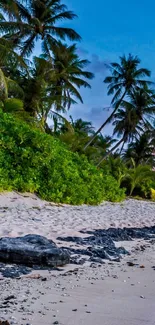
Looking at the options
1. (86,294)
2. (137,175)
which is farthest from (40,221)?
(137,175)

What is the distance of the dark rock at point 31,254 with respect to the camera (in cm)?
480

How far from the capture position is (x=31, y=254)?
15.8ft

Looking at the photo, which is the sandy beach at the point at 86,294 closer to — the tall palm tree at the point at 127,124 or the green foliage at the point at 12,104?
the green foliage at the point at 12,104

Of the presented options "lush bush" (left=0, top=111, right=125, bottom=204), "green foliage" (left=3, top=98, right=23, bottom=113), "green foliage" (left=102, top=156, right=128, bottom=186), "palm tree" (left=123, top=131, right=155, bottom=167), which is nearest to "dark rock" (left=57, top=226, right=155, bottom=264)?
"lush bush" (left=0, top=111, right=125, bottom=204)

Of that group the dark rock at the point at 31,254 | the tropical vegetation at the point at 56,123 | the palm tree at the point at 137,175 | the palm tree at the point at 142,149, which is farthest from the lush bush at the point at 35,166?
the palm tree at the point at 142,149

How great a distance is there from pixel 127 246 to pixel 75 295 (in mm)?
3690

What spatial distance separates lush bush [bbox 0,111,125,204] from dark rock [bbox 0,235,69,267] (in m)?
6.76

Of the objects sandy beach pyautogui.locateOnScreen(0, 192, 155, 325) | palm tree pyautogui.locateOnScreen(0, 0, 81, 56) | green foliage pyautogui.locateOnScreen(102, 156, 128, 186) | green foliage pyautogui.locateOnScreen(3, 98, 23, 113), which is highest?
palm tree pyautogui.locateOnScreen(0, 0, 81, 56)

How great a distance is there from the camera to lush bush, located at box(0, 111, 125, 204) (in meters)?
12.3

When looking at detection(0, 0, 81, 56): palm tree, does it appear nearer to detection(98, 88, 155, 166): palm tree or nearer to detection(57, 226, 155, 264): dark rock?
detection(98, 88, 155, 166): palm tree

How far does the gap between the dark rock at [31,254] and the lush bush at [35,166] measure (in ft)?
22.2

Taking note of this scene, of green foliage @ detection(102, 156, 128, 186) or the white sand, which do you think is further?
green foliage @ detection(102, 156, 128, 186)

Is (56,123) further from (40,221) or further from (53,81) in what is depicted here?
(40,221)

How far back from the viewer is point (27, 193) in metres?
12.4
